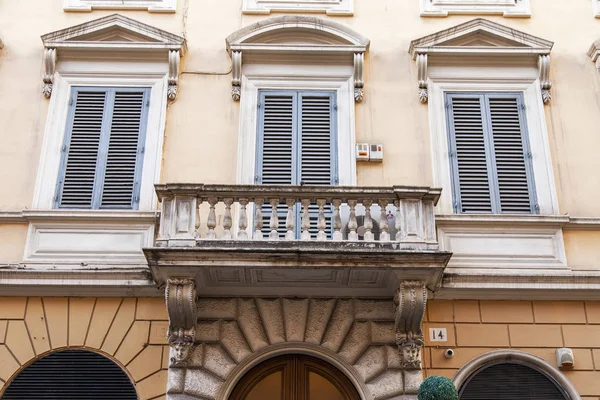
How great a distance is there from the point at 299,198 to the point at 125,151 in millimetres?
2855

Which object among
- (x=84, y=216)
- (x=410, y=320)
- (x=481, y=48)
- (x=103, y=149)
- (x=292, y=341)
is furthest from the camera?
(x=481, y=48)

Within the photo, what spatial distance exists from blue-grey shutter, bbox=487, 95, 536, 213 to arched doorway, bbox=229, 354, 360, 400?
3285 mm

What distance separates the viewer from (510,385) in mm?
9188

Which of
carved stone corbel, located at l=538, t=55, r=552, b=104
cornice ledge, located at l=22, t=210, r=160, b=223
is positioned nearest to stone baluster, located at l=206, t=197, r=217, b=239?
cornice ledge, located at l=22, t=210, r=160, b=223

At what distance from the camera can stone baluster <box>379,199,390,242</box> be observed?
8961mm

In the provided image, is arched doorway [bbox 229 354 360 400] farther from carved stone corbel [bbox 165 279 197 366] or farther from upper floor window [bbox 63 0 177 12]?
upper floor window [bbox 63 0 177 12]

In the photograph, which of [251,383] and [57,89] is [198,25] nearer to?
[57,89]

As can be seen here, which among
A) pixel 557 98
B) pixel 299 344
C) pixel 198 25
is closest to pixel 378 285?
pixel 299 344

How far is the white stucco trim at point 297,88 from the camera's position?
407 inches

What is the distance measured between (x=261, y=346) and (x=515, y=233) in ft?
12.1

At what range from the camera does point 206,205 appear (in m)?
9.96

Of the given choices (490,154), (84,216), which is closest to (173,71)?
(84,216)

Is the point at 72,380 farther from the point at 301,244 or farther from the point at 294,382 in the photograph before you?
A: the point at 301,244

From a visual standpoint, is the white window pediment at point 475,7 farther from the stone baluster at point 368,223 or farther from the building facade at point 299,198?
the stone baluster at point 368,223
